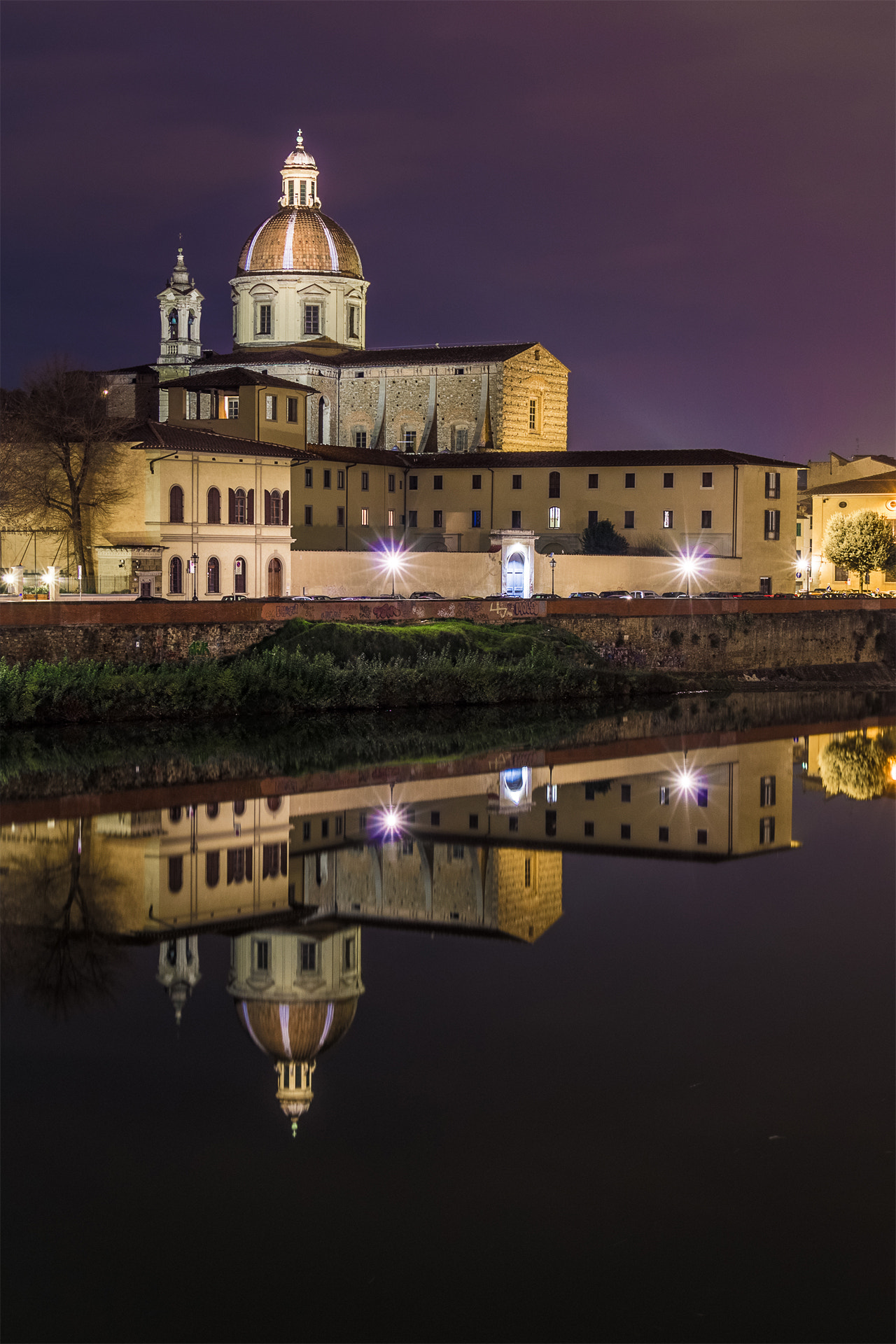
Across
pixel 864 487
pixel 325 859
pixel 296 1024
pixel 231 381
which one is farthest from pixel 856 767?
pixel 864 487

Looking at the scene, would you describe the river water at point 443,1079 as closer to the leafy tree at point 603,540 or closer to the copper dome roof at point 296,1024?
the copper dome roof at point 296,1024

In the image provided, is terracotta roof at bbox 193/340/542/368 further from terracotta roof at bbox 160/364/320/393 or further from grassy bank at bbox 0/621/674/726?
grassy bank at bbox 0/621/674/726

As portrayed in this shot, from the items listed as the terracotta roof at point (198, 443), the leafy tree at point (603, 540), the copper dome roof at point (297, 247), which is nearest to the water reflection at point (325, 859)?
the terracotta roof at point (198, 443)

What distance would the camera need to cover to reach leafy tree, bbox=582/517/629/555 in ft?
171

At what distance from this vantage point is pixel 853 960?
13.0m

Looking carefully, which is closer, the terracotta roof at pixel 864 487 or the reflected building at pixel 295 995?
the reflected building at pixel 295 995

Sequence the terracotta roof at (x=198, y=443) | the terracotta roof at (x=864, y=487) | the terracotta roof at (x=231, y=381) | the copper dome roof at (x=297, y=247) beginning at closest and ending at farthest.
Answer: the terracotta roof at (x=198, y=443) < the terracotta roof at (x=231, y=381) < the copper dome roof at (x=297, y=247) < the terracotta roof at (x=864, y=487)

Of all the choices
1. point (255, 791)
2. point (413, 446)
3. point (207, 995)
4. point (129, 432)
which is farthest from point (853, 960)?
point (413, 446)

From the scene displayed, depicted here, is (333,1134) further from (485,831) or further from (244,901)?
(485,831)

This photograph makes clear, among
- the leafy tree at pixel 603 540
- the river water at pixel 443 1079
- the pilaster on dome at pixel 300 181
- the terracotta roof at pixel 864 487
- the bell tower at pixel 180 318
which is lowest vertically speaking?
the river water at pixel 443 1079

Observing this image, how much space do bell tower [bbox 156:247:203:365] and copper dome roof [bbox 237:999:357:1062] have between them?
2282 inches

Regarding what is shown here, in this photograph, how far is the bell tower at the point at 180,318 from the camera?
66562mm

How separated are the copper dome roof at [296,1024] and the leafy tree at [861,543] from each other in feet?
166

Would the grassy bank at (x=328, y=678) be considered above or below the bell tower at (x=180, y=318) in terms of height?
below
